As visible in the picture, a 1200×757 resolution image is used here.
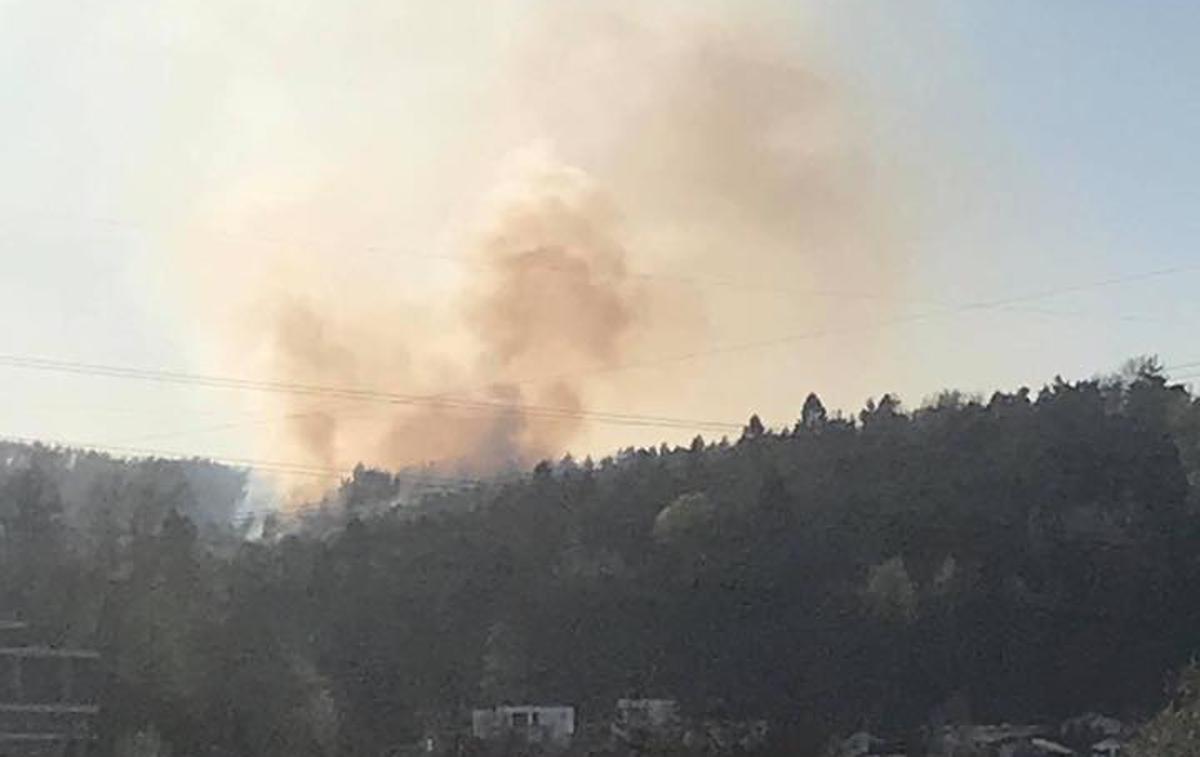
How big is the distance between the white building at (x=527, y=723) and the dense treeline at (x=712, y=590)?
2.72ft

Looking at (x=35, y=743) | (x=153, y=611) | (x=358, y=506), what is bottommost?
(x=35, y=743)

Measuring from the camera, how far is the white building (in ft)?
181

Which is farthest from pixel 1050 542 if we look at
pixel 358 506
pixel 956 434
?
pixel 358 506

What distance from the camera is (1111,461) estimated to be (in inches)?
2601

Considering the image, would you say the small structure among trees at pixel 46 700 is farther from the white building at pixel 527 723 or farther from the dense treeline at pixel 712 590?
the white building at pixel 527 723

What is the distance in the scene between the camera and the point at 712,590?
60.5 m

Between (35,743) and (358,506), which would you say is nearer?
(35,743)

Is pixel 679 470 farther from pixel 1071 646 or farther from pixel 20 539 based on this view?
pixel 20 539

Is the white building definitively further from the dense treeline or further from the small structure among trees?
the small structure among trees

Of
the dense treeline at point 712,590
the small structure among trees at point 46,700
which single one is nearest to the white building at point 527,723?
the dense treeline at point 712,590

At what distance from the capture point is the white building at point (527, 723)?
5516 cm

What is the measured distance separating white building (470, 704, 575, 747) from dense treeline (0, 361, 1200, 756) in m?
0.83

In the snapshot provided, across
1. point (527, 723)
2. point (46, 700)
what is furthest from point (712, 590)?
point (46, 700)

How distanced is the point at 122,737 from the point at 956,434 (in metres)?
32.9
